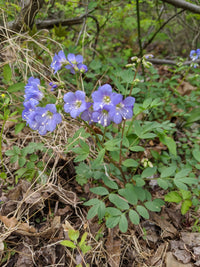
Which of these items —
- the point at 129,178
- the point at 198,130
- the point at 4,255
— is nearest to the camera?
the point at 4,255

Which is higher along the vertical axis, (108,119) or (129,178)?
(108,119)

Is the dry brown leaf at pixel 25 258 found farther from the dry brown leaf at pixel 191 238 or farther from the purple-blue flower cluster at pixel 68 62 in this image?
the purple-blue flower cluster at pixel 68 62

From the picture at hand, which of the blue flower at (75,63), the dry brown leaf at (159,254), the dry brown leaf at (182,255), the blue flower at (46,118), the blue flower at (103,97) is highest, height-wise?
the blue flower at (75,63)

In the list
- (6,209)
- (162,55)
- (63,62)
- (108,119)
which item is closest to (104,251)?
(6,209)

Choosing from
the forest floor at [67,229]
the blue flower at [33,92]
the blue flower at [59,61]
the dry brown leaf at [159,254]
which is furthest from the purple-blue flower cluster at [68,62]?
the dry brown leaf at [159,254]

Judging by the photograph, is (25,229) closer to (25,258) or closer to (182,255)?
(25,258)

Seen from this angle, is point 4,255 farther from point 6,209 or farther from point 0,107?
point 0,107

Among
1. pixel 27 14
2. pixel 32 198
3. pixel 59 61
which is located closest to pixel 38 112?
pixel 59 61
